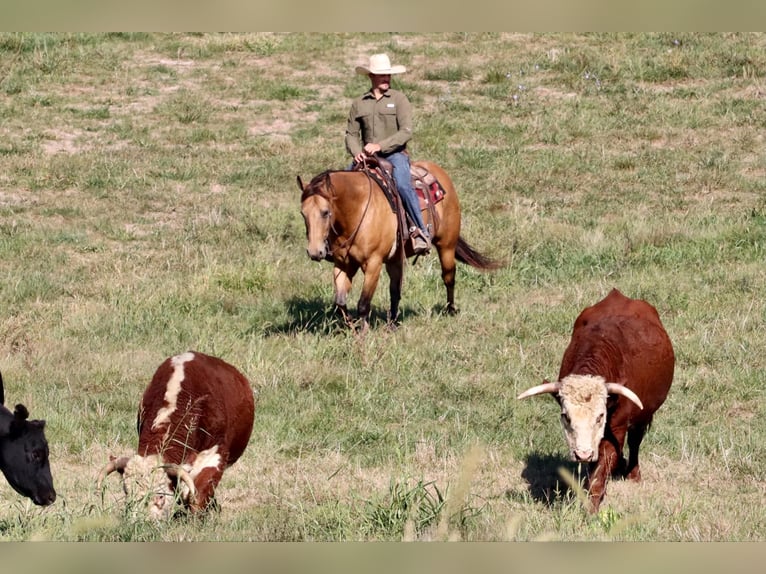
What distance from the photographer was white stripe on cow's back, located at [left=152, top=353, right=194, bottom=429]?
24.9 feet

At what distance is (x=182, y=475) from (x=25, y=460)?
909 mm

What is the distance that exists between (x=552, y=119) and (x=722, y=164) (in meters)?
3.56

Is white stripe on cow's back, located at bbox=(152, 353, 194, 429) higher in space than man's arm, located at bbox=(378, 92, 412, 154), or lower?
lower

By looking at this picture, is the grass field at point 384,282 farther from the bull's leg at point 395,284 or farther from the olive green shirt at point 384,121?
the olive green shirt at point 384,121

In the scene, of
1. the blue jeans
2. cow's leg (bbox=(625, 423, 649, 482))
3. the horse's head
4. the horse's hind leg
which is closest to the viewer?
cow's leg (bbox=(625, 423, 649, 482))

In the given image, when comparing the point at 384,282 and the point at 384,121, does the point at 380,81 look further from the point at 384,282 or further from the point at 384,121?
the point at 384,282

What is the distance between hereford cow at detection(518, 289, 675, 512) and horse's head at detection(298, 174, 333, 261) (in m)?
3.57

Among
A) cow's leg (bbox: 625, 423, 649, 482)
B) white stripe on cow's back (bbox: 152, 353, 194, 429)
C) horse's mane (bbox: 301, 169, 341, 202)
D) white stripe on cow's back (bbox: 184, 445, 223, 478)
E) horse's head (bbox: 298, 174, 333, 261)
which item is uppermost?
horse's mane (bbox: 301, 169, 341, 202)

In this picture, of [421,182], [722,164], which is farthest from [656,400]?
[722,164]

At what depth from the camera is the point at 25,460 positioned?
701 cm

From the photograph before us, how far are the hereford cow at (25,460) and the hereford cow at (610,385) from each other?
295 centimetres

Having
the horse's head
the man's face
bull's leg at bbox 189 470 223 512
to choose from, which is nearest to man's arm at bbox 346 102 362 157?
the man's face

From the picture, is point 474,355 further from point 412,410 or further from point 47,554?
Result: point 47,554

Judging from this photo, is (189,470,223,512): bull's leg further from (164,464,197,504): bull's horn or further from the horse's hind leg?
the horse's hind leg
